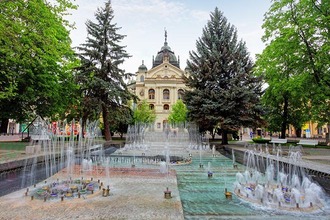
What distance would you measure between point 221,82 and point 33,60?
47.7 feet

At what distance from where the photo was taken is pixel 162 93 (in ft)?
201

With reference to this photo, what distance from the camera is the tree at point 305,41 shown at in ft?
51.4

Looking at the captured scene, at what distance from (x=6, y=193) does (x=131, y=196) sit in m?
3.28

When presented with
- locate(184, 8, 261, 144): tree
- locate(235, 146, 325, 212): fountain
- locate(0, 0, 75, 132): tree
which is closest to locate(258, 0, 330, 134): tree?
locate(184, 8, 261, 144): tree

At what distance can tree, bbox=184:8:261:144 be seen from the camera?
66.0 feet

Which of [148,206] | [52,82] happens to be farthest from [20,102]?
[148,206]

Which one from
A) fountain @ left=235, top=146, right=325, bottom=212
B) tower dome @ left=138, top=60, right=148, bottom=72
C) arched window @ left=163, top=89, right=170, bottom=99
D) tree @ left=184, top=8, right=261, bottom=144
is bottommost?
fountain @ left=235, top=146, right=325, bottom=212

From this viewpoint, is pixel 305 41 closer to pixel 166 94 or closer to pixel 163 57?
pixel 166 94

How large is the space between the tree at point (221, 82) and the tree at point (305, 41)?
321cm

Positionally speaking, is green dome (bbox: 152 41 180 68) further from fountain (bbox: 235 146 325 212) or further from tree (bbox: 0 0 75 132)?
fountain (bbox: 235 146 325 212)

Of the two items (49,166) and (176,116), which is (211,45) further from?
(176,116)

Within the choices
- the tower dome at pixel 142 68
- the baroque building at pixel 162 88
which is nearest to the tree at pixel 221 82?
the baroque building at pixel 162 88

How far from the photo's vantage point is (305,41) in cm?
1650

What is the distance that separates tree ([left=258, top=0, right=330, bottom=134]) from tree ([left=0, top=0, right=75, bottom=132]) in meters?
13.8
